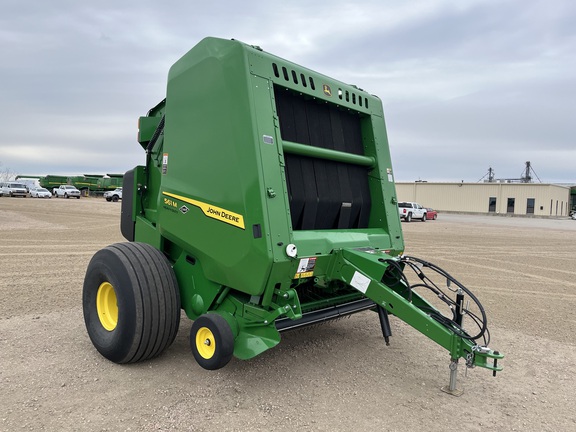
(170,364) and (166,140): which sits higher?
(166,140)

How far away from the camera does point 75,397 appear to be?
3.06 metres

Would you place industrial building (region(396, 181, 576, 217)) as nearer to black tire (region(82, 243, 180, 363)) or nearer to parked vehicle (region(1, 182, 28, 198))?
parked vehicle (region(1, 182, 28, 198))

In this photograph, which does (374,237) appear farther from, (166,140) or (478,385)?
(166,140)

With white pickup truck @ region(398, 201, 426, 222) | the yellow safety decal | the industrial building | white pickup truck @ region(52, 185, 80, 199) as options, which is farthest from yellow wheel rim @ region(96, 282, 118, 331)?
the industrial building

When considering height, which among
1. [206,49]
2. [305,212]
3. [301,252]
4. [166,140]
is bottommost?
[301,252]

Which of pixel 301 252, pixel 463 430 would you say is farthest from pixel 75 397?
pixel 463 430

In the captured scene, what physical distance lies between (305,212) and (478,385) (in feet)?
6.75

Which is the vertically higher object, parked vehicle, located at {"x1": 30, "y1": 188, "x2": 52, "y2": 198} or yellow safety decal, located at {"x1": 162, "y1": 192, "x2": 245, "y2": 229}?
yellow safety decal, located at {"x1": 162, "y1": 192, "x2": 245, "y2": 229}

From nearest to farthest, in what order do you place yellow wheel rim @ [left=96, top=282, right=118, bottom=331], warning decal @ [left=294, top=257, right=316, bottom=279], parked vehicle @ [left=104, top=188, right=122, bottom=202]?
warning decal @ [left=294, top=257, right=316, bottom=279], yellow wheel rim @ [left=96, top=282, right=118, bottom=331], parked vehicle @ [left=104, top=188, right=122, bottom=202]

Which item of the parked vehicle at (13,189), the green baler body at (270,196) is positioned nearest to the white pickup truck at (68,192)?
the parked vehicle at (13,189)

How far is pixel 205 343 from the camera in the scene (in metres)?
3.25

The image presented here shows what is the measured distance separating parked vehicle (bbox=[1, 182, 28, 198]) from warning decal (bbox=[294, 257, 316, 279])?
149 ft

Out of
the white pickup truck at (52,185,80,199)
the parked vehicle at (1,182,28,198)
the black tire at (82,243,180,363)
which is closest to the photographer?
the black tire at (82,243,180,363)

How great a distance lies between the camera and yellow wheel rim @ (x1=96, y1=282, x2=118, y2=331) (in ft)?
12.7
